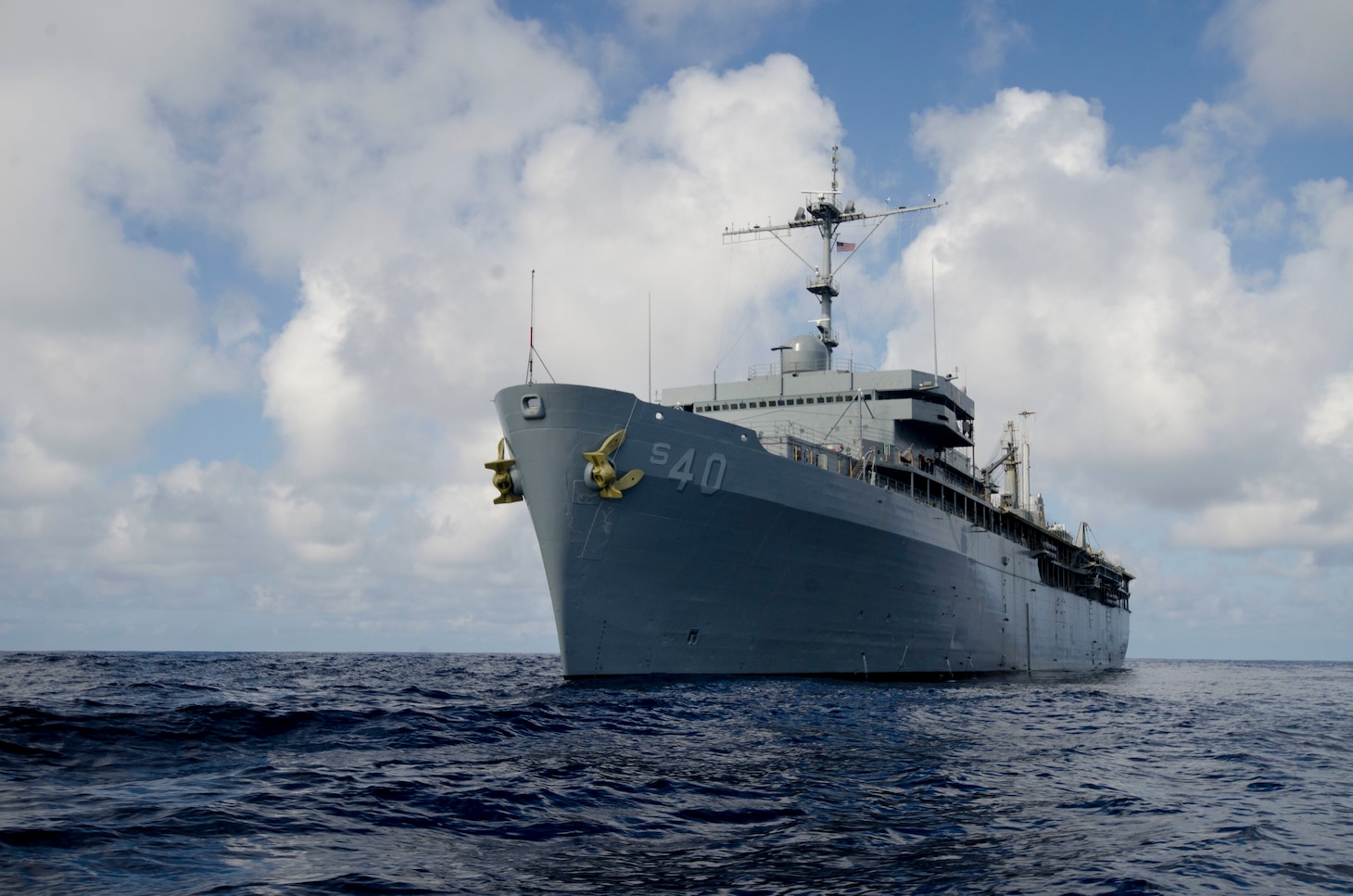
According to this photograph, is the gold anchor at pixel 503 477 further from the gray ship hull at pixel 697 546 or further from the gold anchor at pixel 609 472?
the gold anchor at pixel 609 472

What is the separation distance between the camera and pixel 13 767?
9.40 m

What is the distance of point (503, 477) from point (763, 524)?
257 inches

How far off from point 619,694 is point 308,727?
680 centimetres

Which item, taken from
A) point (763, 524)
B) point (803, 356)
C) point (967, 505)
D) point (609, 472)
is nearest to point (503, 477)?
point (609, 472)

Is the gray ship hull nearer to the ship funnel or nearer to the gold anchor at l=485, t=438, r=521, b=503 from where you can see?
the gold anchor at l=485, t=438, r=521, b=503

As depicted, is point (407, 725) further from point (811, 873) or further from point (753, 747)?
point (811, 873)

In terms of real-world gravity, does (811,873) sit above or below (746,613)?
below

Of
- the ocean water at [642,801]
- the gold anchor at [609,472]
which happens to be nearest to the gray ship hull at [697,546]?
the gold anchor at [609,472]

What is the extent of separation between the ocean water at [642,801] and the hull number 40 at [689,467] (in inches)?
219

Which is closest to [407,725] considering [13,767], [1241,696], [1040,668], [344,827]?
[13,767]

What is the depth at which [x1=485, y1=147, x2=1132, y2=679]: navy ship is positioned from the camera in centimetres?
2084

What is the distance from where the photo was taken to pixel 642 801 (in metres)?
8.82

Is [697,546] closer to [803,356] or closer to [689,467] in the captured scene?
[689,467]

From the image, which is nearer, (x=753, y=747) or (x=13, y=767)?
(x=13, y=767)
